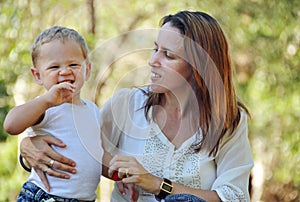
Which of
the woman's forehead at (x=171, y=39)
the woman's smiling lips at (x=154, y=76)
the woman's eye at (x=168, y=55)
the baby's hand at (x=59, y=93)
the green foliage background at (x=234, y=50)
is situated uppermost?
the woman's forehead at (x=171, y=39)

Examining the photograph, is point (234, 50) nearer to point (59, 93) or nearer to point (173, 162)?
point (173, 162)

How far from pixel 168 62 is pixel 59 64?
1.44 feet

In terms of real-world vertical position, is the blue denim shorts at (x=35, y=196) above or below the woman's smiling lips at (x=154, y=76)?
below

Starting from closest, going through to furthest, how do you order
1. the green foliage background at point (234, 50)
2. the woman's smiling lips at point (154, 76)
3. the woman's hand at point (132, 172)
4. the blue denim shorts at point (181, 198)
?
1. the blue denim shorts at point (181, 198)
2. the woman's hand at point (132, 172)
3. the woman's smiling lips at point (154, 76)
4. the green foliage background at point (234, 50)

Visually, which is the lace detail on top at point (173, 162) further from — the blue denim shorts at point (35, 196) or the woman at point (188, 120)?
the blue denim shorts at point (35, 196)

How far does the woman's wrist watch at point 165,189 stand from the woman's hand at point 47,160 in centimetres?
33

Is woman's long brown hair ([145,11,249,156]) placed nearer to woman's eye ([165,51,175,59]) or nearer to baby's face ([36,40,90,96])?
woman's eye ([165,51,175,59])

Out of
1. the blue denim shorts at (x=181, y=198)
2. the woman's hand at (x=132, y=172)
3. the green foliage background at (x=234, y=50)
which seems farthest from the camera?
the green foliage background at (x=234, y=50)

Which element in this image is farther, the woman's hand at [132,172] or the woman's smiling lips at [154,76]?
the woman's smiling lips at [154,76]

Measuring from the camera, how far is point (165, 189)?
2.44m

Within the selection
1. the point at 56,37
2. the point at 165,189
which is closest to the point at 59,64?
the point at 56,37

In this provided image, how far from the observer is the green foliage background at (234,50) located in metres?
5.16

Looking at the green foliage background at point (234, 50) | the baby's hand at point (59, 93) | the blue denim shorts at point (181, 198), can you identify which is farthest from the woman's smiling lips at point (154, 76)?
the green foliage background at point (234, 50)

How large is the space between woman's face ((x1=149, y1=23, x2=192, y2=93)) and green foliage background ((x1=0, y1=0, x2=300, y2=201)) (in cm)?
233
